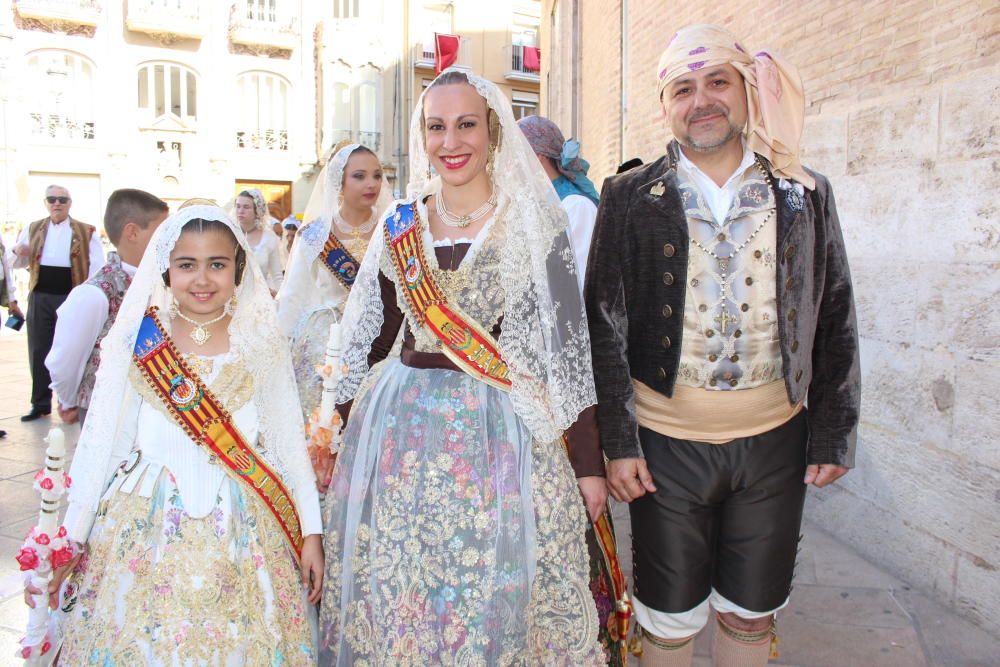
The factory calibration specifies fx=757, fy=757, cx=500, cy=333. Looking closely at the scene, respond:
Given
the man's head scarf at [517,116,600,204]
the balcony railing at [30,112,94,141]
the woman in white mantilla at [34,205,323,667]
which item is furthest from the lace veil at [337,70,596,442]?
the balcony railing at [30,112,94,141]

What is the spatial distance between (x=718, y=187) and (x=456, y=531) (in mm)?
1246

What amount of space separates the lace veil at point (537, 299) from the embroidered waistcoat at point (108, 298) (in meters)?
1.71

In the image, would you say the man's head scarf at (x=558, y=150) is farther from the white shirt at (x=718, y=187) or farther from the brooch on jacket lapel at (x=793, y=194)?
the brooch on jacket lapel at (x=793, y=194)

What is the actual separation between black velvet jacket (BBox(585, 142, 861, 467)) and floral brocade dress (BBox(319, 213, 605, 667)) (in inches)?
11.7

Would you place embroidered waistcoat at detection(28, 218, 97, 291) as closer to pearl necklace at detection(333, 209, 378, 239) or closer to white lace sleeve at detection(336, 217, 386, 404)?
pearl necklace at detection(333, 209, 378, 239)

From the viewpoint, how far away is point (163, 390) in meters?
2.26

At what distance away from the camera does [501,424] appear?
224 centimetres

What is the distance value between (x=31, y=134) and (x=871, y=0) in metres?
24.5

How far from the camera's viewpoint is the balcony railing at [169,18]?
23.2 meters

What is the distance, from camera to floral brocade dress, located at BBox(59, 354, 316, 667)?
6.77ft

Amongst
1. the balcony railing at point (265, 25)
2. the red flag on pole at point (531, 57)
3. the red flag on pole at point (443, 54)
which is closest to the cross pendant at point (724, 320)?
the red flag on pole at point (443, 54)

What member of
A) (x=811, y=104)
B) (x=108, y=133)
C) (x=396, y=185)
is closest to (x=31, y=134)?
(x=108, y=133)

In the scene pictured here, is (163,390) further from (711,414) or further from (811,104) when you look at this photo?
(811,104)

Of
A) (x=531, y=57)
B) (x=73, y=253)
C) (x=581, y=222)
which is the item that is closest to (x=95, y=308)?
(x=581, y=222)
